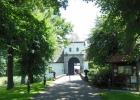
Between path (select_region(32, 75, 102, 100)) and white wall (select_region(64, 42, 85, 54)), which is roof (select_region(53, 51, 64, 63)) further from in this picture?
path (select_region(32, 75, 102, 100))

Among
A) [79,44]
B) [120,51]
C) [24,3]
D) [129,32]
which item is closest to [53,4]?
[24,3]

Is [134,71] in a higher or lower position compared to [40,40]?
lower

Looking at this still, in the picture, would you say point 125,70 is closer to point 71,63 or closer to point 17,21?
point 17,21

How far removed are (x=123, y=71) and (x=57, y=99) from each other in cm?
883

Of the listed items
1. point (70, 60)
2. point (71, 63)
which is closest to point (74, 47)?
point (70, 60)

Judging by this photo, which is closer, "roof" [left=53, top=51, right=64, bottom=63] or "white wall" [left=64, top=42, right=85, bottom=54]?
"roof" [left=53, top=51, right=64, bottom=63]

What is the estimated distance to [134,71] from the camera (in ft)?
66.7

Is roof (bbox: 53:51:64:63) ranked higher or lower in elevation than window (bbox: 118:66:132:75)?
higher

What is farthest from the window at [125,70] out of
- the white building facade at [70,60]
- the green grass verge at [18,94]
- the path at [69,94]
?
the white building facade at [70,60]

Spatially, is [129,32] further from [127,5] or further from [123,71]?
[123,71]

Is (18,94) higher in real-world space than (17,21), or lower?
lower

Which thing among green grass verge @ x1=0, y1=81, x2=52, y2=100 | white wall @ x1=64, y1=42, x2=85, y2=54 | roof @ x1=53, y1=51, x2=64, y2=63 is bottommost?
green grass verge @ x1=0, y1=81, x2=52, y2=100

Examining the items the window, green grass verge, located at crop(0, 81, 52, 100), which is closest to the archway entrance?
the window

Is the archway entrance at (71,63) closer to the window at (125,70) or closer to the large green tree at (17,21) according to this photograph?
the large green tree at (17,21)
